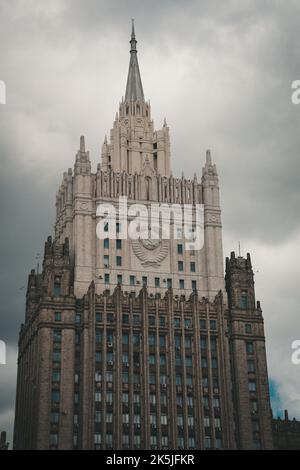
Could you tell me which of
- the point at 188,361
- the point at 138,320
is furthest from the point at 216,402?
the point at 138,320

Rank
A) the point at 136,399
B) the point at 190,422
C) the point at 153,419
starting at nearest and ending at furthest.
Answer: the point at 153,419, the point at 136,399, the point at 190,422

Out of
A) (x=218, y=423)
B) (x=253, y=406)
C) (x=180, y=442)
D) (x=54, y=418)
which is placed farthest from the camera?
(x=253, y=406)

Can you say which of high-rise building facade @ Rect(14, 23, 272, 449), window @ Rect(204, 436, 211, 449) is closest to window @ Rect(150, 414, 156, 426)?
high-rise building facade @ Rect(14, 23, 272, 449)

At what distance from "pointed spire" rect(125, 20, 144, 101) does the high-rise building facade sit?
56.8 feet

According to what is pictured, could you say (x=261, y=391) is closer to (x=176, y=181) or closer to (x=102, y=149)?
(x=176, y=181)

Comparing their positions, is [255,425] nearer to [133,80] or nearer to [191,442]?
[191,442]

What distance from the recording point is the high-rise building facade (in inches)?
5512

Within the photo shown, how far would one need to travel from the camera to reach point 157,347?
146 metres

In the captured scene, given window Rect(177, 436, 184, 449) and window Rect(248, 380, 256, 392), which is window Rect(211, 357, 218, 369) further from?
window Rect(177, 436, 184, 449)

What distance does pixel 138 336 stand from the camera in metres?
147

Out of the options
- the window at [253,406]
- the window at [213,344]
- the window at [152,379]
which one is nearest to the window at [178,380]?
the window at [152,379]

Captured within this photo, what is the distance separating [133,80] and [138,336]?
55858mm

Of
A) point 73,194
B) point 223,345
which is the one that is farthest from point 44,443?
point 73,194

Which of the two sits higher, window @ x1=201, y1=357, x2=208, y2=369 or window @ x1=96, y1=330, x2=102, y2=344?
window @ x1=96, y1=330, x2=102, y2=344
